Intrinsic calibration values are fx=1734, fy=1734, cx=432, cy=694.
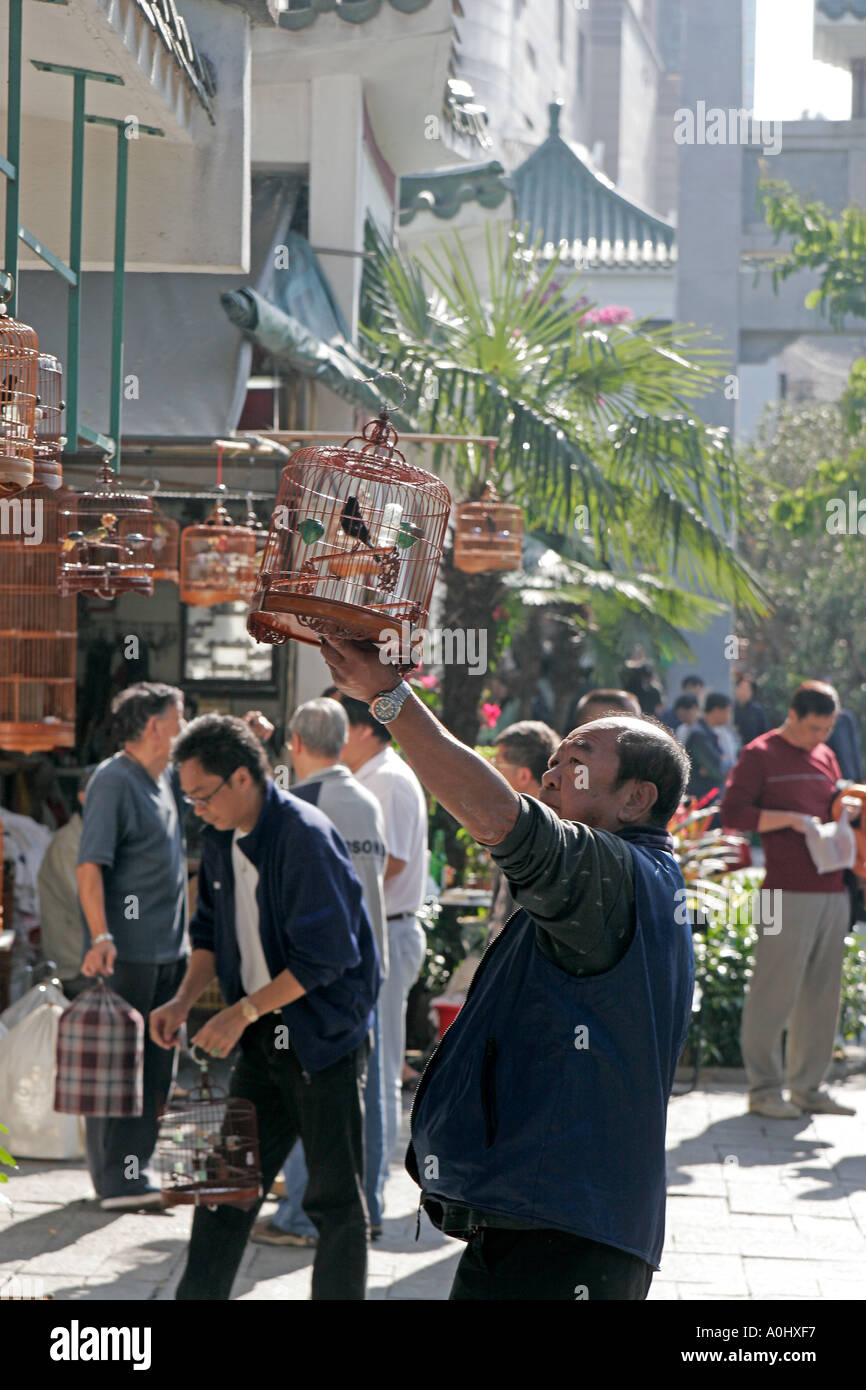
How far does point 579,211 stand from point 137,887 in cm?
2771

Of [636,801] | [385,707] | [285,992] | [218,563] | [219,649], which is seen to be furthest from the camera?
[219,649]

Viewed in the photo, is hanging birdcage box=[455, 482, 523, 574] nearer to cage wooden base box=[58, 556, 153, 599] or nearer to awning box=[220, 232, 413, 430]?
awning box=[220, 232, 413, 430]

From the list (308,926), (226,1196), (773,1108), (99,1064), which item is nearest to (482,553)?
(773,1108)

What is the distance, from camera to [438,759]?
2791mm

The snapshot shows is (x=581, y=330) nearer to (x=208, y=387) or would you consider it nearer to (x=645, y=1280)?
(x=208, y=387)

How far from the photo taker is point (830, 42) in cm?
1962

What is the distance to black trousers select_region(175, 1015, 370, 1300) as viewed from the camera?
4836mm

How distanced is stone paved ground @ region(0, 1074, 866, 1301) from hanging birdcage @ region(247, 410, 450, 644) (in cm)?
237

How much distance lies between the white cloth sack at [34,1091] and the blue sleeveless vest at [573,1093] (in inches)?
175

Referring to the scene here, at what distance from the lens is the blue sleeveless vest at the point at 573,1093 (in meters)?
3.03

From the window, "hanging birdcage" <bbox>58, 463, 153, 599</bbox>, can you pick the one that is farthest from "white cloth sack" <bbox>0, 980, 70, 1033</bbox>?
the window

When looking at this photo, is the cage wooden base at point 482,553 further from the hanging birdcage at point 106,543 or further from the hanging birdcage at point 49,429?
the hanging birdcage at point 49,429

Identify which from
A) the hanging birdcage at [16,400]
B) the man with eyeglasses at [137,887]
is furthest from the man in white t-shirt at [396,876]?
the hanging birdcage at [16,400]

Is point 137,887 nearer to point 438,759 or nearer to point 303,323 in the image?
point 303,323
